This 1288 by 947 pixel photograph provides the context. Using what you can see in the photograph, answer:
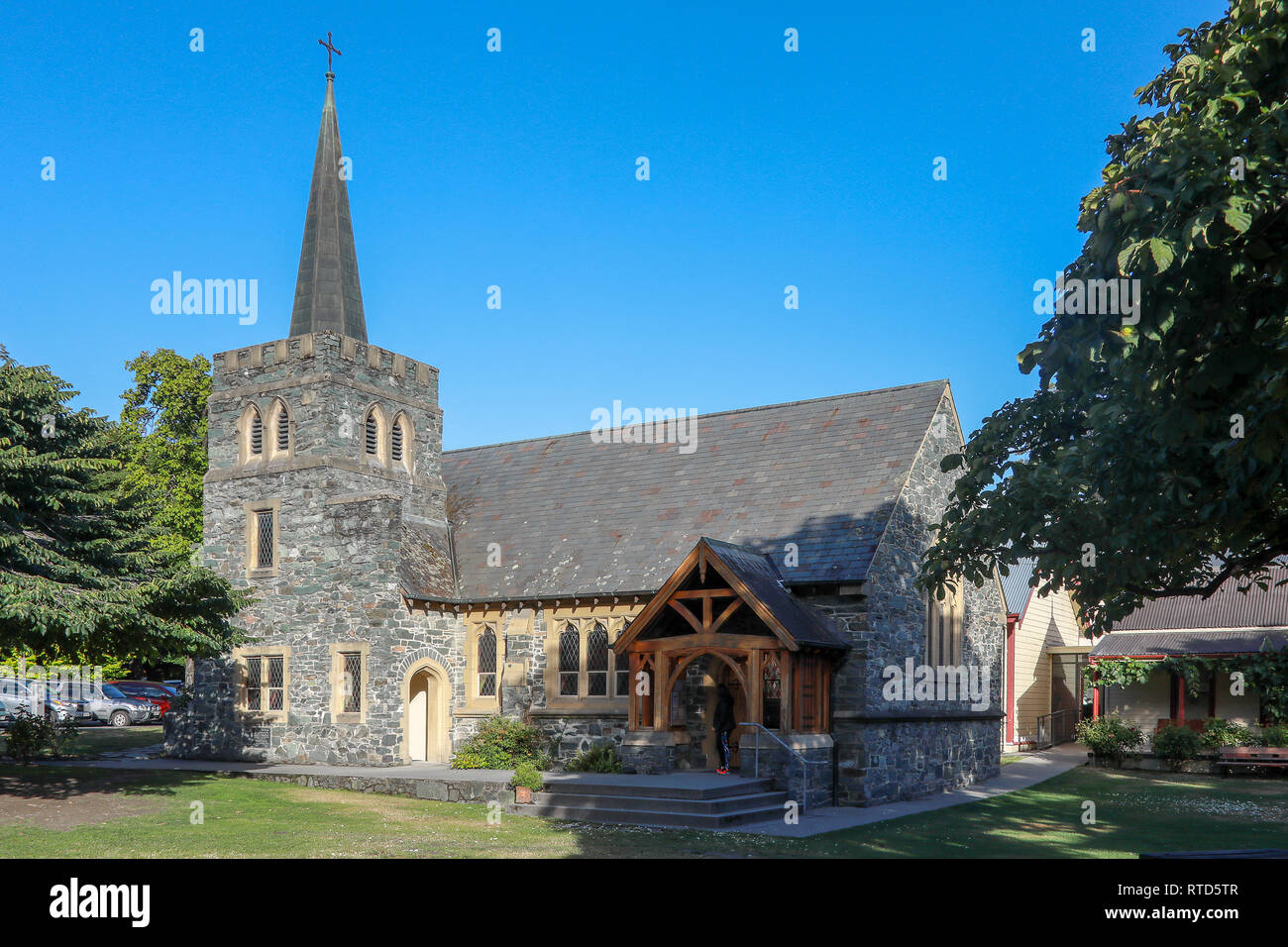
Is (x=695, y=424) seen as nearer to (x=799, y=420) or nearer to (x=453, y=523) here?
(x=799, y=420)

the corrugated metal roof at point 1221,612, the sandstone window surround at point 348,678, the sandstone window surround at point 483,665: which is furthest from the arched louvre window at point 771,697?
the corrugated metal roof at point 1221,612

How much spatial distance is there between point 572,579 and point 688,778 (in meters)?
6.03

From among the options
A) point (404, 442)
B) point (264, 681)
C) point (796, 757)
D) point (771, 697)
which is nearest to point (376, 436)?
point (404, 442)

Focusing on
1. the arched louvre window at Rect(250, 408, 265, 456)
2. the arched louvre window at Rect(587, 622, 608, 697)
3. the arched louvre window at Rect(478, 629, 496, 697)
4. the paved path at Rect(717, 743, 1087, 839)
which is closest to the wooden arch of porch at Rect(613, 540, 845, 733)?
the paved path at Rect(717, 743, 1087, 839)

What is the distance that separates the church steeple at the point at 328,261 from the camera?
26755 millimetres

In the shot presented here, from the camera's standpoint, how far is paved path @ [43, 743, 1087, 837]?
17.6 metres

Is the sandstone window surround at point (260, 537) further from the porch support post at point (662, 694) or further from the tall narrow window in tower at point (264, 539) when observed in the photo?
the porch support post at point (662, 694)

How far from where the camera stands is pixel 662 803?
685 inches

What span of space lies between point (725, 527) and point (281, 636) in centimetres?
1026

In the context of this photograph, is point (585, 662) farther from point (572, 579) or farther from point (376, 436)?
point (376, 436)

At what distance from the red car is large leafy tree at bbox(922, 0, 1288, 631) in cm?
3322

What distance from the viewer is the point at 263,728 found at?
25.1 metres

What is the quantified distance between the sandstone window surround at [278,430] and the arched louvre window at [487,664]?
20.8ft

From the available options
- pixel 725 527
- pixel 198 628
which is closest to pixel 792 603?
pixel 725 527
